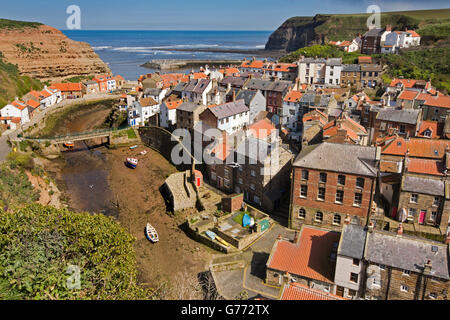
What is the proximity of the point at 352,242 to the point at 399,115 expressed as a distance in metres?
30.4

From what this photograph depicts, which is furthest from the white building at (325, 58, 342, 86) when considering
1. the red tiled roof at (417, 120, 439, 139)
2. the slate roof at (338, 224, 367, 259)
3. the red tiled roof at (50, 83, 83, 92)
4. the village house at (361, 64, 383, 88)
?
the red tiled roof at (50, 83, 83, 92)

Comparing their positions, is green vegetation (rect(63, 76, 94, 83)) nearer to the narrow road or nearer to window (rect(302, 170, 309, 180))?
the narrow road

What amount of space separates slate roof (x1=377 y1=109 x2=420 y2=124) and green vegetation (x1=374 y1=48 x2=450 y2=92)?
4074cm

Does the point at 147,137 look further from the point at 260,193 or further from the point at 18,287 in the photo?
the point at 18,287

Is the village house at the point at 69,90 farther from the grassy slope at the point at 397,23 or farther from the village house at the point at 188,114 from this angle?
the grassy slope at the point at 397,23

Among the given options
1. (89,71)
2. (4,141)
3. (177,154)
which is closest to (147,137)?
(177,154)

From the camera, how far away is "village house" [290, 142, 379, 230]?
32.8 meters

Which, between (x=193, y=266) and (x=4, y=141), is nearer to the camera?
(x=193, y=266)

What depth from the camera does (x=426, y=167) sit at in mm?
36406

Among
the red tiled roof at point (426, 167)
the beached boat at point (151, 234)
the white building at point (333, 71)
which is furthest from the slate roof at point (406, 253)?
the white building at point (333, 71)

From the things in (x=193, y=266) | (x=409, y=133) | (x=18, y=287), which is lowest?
(x=193, y=266)

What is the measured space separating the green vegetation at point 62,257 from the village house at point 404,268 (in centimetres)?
1600

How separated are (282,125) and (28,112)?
53823 millimetres

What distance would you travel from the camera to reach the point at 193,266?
32.7 meters
